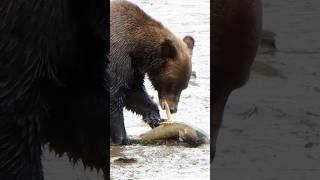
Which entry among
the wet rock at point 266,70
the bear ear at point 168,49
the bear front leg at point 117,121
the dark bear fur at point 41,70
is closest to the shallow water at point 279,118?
the wet rock at point 266,70

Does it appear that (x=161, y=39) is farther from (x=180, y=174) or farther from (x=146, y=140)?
(x=180, y=174)

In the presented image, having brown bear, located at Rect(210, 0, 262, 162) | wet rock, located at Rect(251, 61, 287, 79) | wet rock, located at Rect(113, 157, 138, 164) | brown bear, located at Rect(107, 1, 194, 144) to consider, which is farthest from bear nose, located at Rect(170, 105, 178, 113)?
brown bear, located at Rect(210, 0, 262, 162)

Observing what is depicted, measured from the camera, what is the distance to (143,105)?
235 inches

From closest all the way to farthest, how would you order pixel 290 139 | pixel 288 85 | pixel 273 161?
pixel 273 161
pixel 290 139
pixel 288 85

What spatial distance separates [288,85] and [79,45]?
3.60m

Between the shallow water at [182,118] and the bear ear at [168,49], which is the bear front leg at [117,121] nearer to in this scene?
the shallow water at [182,118]

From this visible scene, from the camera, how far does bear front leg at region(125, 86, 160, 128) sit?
5.89m

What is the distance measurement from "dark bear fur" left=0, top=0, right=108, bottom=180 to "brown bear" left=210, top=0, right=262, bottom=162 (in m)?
0.68

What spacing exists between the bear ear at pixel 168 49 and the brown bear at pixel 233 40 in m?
1.58

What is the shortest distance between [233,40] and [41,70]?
3.68ft

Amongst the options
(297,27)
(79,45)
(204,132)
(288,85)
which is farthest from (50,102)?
(297,27)

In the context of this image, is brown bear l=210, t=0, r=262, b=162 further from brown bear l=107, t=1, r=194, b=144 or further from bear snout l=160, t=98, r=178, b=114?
bear snout l=160, t=98, r=178, b=114

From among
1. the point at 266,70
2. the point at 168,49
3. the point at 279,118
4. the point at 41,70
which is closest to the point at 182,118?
the point at 168,49

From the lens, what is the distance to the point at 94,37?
309cm
